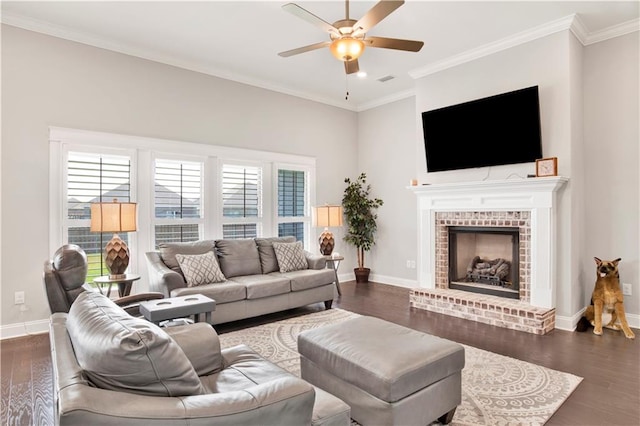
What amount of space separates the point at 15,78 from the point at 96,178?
1.25 m

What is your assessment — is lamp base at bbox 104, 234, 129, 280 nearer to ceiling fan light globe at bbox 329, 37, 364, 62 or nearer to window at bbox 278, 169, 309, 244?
window at bbox 278, 169, 309, 244

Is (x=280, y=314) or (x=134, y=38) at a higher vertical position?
(x=134, y=38)

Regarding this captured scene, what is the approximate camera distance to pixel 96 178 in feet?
14.4

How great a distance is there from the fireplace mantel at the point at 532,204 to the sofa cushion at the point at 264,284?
2142mm

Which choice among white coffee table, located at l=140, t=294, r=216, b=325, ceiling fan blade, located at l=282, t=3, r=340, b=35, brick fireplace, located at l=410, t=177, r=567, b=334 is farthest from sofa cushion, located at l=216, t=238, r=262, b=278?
ceiling fan blade, located at l=282, t=3, r=340, b=35

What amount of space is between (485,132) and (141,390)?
4.64 metres

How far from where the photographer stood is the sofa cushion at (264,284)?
4250 mm

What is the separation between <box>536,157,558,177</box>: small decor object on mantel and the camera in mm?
4020

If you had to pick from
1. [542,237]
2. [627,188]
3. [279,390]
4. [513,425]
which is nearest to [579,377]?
[513,425]

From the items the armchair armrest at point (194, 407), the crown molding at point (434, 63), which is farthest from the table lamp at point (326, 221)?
the armchair armrest at point (194, 407)

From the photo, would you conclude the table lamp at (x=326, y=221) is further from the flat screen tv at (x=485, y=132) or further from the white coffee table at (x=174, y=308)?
the white coffee table at (x=174, y=308)

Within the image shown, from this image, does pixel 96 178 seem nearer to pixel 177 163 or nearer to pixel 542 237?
pixel 177 163

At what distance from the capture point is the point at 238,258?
4.77m

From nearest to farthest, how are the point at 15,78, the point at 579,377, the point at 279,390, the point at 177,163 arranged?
the point at 279,390 → the point at 579,377 → the point at 15,78 → the point at 177,163
